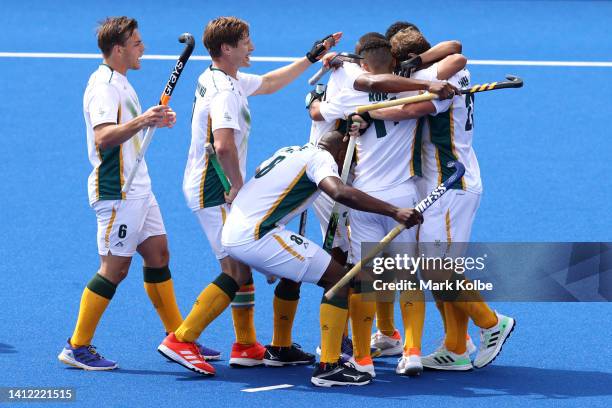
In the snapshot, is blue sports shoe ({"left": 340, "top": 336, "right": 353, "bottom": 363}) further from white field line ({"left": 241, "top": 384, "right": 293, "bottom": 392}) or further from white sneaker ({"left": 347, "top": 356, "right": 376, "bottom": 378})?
white field line ({"left": 241, "top": 384, "right": 293, "bottom": 392})

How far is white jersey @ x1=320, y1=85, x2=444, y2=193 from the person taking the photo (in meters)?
7.77

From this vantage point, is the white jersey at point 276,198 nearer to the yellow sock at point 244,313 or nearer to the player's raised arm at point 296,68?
the yellow sock at point 244,313

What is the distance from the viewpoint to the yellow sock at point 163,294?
816cm

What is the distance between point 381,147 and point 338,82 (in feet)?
1.67

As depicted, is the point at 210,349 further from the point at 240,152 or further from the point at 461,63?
the point at 461,63

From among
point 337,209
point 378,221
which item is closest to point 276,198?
point 337,209

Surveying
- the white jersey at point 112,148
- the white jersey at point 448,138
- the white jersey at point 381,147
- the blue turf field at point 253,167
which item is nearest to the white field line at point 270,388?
the blue turf field at point 253,167

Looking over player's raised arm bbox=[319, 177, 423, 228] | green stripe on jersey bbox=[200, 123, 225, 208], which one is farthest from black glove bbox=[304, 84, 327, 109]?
player's raised arm bbox=[319, 177, 423, 228]

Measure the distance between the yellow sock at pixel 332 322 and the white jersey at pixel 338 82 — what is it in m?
1.10

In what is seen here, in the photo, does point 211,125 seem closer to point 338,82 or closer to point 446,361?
point 338,82

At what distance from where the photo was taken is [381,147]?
7.79 metres

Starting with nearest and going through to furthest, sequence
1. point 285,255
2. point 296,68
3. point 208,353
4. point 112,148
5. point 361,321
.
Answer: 1. point 285,255
2. point 361,321
3. point 112,148
4. point 208,353
5. point 296,68

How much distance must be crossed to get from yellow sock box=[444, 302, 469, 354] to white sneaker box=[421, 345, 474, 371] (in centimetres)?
3

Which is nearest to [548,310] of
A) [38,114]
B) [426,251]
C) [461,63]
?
[426,251]
